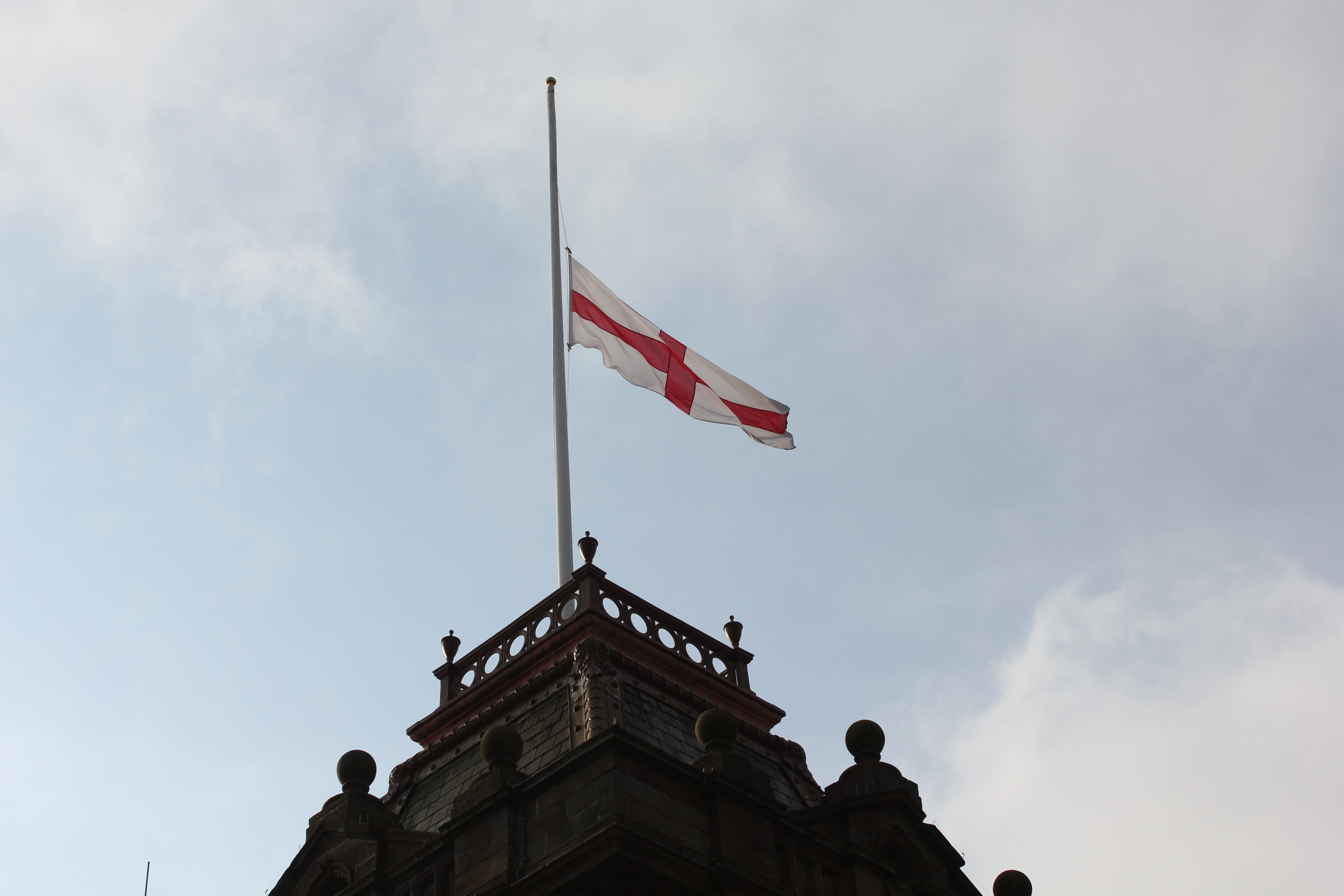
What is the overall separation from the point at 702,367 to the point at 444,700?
33.9ft

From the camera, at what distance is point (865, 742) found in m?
25.3

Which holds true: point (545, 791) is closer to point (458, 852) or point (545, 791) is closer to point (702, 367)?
point (458, 852)

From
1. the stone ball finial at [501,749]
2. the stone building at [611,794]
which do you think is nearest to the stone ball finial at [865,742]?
the stone building at [611,794]

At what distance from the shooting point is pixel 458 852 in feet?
66.2

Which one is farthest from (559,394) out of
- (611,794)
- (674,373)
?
(611,794)

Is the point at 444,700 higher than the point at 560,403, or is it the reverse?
the point at 560,403

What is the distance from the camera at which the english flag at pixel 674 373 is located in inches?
1366

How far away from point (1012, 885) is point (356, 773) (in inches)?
430

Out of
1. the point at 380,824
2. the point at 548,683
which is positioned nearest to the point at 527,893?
the point at 380,824

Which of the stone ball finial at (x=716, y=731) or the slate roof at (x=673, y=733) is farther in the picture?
the slate roof at (x=673, y=733)

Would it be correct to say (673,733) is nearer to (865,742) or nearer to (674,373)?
(865,742)

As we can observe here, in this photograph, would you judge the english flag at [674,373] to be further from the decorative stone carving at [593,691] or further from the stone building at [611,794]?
the decorative stone carving at [593,691]

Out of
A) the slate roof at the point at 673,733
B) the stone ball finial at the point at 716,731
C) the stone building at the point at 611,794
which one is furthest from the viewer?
the slate roof at the point at 673,733

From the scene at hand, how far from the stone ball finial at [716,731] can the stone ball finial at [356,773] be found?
258 inches
